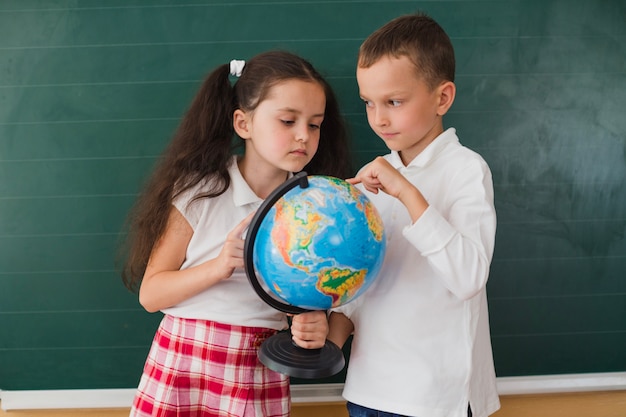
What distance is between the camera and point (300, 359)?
154 centimetres

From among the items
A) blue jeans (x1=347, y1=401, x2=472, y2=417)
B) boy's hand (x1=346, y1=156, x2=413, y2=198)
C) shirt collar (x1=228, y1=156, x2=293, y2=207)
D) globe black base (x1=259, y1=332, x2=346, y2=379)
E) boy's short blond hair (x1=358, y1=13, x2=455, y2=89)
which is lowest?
blue jeans (x1=347, y1=401, x2=472, y2=417)

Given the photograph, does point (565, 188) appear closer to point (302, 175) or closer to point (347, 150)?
point (347, 150)

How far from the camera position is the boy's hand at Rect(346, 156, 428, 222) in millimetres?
1418

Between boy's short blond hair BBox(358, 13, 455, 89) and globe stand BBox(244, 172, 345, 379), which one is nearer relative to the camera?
globe stand BBox(244, 172, 345, 379)

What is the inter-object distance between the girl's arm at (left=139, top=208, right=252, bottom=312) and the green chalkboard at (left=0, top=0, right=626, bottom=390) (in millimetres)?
502

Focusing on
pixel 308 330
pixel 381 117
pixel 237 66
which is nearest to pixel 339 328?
pixel 308 330

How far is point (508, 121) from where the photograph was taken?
2.22 metres

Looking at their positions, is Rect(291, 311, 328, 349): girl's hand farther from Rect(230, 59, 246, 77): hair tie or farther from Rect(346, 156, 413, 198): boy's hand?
Rect(230, 59, 246, 77): hair tie

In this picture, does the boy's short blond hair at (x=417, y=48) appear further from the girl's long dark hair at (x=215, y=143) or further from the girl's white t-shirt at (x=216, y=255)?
the girl's white t-shirt at (x=216, y=255)

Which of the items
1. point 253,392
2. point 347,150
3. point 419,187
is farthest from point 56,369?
point 419,187

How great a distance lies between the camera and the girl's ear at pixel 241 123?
1.85 metres

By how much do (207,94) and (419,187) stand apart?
2.69 feet

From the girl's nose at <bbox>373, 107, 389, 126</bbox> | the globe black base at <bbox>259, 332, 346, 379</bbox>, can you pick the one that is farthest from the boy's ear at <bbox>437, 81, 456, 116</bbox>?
the globe black base at <bbox>259, 332, 346, 379</bbox>

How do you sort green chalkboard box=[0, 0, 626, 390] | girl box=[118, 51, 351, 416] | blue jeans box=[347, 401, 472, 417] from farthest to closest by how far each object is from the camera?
green chalkboard box=[0, 0, 626, 390] < girl box=[118, 51, 351, 416] < blue jeans box=[347, 401, 472, 417]
